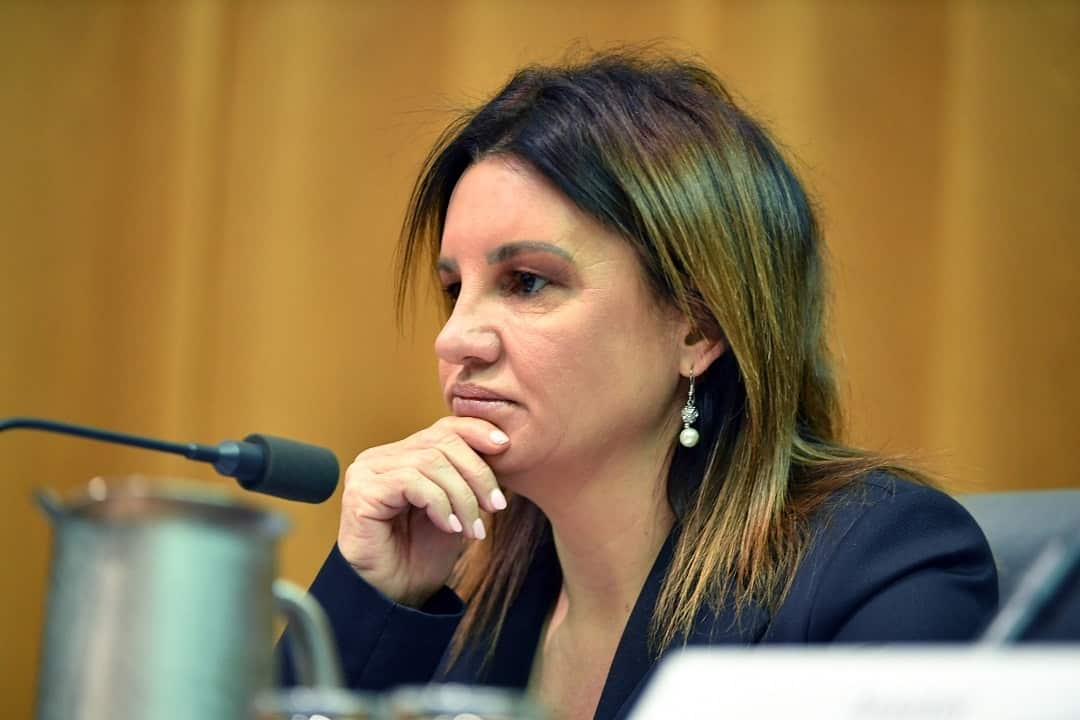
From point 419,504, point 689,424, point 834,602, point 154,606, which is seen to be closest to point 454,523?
point 419,504

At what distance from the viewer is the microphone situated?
82 cm

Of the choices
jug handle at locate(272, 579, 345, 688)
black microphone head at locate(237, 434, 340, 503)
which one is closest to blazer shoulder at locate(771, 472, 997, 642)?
black microphone head at locate(237, 434, 340, 503)

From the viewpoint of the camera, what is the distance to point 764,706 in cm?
58

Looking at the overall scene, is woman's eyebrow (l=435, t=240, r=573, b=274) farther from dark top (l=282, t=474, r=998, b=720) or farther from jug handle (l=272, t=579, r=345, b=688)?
jug handle (l=272, t=579, r=345, b=688)

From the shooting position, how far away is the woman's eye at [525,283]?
1.48 meters

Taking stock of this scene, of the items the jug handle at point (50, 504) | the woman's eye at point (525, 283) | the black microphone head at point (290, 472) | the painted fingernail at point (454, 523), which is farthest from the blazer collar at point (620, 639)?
the jug handle at point (50, 504)

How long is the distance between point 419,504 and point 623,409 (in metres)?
0.25

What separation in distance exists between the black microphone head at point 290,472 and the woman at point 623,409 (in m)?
0.55

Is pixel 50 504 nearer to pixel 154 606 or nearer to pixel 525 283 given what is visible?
pixel 154 606

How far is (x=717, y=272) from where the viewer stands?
148 cm

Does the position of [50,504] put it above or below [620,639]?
above

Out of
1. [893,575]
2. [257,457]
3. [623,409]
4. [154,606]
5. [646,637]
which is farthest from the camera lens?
[623,409]

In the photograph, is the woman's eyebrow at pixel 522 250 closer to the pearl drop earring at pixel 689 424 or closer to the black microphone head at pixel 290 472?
the pearl drop earring at pixel 689 424

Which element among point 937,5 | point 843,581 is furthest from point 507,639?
point 937,5
